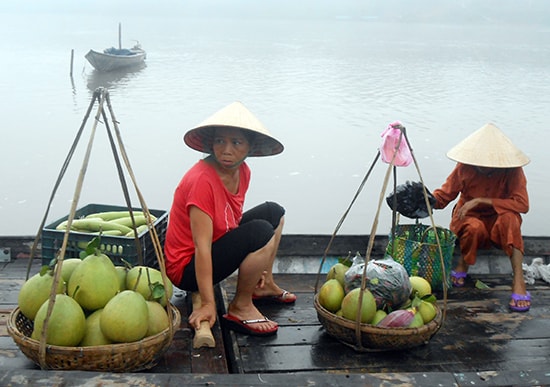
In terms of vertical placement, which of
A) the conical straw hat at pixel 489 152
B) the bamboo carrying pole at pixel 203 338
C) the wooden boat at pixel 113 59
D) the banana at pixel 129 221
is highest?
the conical straw hat at pixel 489 152

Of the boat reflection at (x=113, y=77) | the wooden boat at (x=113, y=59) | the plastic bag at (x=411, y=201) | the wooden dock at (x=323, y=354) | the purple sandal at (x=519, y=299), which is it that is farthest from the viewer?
the wooden boat at (x=113, y=59)

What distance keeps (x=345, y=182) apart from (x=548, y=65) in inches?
777

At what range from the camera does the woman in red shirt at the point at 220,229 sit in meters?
2.29

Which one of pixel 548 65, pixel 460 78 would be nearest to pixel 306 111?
pixel 460 78

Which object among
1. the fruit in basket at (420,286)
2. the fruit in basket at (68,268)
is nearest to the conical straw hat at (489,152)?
the fruit in basket at (420,286)

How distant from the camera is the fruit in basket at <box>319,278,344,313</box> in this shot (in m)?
2.36

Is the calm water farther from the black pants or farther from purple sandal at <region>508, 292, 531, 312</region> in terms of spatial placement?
the black pants

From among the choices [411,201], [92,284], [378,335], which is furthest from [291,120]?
Result: [92,284]

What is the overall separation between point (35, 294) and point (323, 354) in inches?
39.5

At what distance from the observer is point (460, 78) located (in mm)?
21047

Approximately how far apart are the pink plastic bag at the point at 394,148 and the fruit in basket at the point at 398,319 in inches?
22.9

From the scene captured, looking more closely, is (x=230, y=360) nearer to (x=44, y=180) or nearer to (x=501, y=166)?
(x=501, y=166)

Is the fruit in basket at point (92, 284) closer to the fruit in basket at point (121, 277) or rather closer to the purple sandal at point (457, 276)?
the fruit in basket at point (121, 277)

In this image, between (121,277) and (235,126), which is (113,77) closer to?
(235,126)
